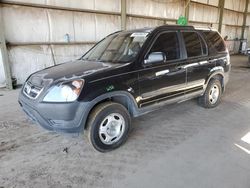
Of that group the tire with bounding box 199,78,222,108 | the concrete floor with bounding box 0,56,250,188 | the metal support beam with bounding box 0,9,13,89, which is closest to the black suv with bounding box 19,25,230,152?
the tire with bounding box 199,78,222,108

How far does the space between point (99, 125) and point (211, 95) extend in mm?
2745

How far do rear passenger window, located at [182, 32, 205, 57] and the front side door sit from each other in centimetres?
21

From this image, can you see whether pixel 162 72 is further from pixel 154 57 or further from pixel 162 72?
pixel 154 57

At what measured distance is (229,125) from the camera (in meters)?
3.54

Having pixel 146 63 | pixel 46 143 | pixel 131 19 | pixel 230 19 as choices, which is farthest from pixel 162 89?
pixel 230 19

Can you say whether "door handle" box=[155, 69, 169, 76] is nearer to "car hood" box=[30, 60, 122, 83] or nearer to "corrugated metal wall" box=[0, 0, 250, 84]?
"car hood" box=[30, 60, 122, 83]

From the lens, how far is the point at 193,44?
3689 mm

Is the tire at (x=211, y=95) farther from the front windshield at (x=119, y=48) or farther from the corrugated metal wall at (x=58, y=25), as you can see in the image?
the corrugated metal wall at (x=58, y=25)

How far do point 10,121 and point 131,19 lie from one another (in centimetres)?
661

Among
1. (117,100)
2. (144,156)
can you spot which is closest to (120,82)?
(117,100)

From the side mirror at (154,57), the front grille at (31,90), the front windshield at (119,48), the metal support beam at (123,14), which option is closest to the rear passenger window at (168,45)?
the side mirror at (154,57)

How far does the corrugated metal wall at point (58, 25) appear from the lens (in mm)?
5754

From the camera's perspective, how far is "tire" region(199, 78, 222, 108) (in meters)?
4.17

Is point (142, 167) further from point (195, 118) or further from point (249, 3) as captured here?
point (249, 3)
